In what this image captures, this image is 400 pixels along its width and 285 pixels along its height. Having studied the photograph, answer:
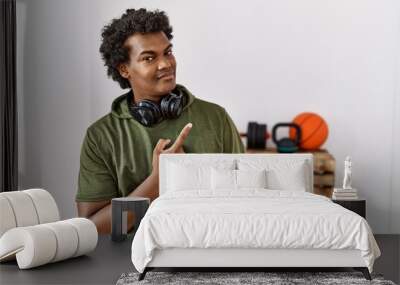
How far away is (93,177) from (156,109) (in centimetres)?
98

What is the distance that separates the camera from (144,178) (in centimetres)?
768

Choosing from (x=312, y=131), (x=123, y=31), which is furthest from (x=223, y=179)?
(x=123, y=31)

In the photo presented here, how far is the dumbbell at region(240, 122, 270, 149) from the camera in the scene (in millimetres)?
7699

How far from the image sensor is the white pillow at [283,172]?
6812mm

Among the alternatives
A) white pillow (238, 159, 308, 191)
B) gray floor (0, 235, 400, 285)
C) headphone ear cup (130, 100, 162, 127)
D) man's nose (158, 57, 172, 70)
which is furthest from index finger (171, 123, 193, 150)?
gray floor (0, 235, 400, 285)

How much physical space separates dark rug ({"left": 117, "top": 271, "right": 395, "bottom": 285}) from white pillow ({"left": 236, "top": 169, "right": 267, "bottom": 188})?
1.34 meters

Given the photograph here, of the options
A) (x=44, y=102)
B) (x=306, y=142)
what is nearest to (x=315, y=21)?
(x=306, y=142)

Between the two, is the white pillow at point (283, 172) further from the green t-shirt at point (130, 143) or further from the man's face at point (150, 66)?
the man's face at point (150, 66)

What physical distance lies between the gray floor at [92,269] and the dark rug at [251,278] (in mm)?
170

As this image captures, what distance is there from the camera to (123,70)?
7777 mm

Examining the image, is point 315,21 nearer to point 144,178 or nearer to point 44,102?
point 144,178

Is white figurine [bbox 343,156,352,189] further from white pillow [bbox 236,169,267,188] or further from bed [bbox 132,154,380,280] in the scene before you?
bed [bbox 132,154,380,280]

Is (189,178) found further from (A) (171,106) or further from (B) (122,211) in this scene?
(A) (171,106)

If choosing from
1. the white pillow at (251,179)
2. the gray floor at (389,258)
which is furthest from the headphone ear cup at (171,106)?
the gray floor at (389,258)
